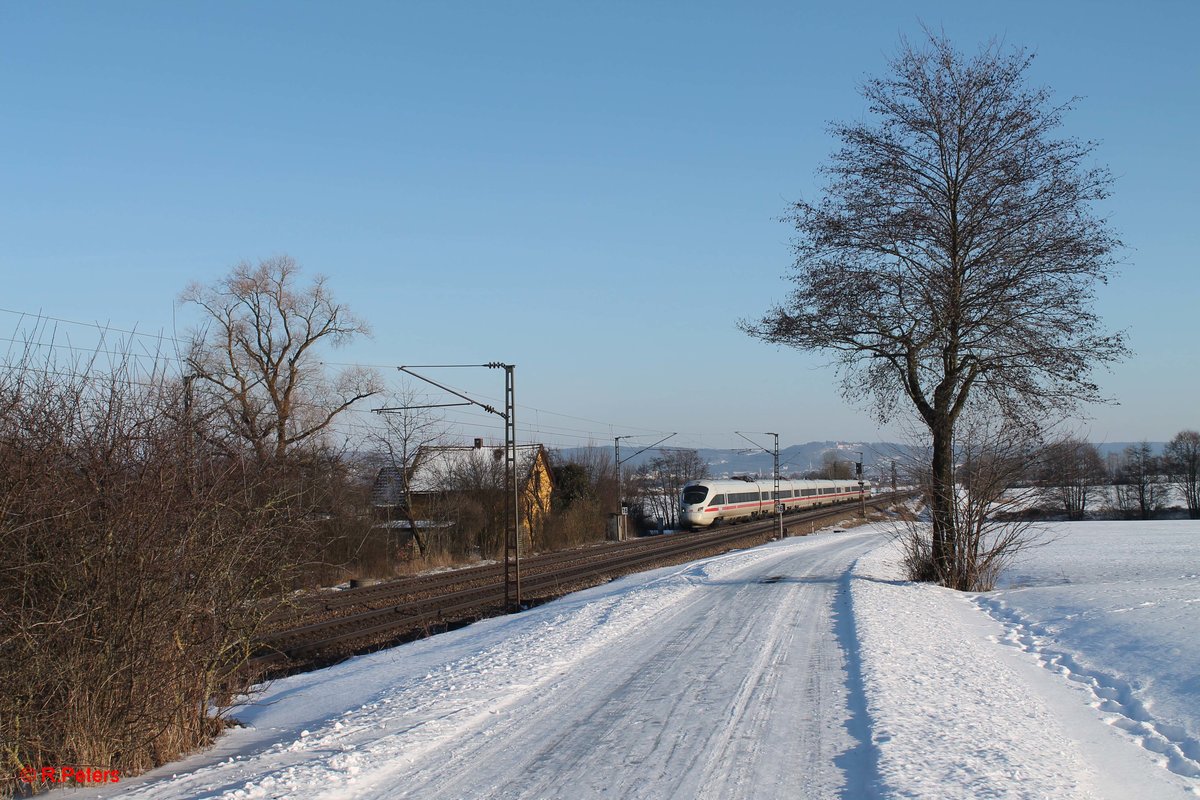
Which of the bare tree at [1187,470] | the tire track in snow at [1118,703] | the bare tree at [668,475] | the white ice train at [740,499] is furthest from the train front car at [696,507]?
the tire track in snow at [1118,703]

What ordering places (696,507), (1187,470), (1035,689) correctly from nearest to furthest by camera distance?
(1035,689) < (696,507) < (1187,470)

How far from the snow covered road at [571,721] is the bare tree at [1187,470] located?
257ft

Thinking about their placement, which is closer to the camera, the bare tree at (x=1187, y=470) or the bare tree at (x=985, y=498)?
the bare tree at (x=985, y=498)

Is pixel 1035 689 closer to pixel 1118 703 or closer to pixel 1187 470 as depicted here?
pixel 1118 703

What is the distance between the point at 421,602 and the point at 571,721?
15926mm

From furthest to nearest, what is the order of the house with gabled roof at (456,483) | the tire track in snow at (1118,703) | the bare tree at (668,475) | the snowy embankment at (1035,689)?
the bare tree at (668,475) → the house with gabled roof at (456,483) → the tire track in snow at (1118,703) → the snowy embankment at (1035,689)

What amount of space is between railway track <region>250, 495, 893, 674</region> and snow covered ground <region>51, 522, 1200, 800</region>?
1.73 metres

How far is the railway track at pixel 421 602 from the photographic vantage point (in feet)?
52.8

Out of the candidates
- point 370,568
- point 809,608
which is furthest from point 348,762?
point 370,568

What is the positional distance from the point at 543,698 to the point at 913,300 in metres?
10.3

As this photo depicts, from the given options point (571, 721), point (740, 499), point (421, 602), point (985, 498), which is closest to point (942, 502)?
point (985, 498)

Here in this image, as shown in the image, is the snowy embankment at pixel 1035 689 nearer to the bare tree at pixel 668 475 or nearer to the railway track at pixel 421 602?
the railway track at pixel 421 602

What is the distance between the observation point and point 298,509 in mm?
8828

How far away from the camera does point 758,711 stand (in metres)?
7.44
